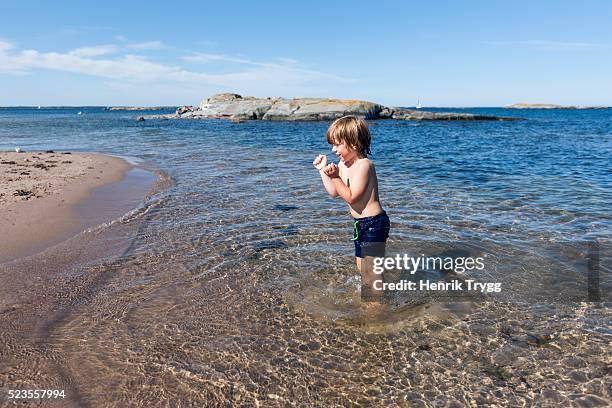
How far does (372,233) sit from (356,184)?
2.48 feet

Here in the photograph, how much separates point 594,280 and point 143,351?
685 centimetres

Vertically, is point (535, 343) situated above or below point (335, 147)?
below

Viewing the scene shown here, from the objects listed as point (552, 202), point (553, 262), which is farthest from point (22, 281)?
point (552, 202)

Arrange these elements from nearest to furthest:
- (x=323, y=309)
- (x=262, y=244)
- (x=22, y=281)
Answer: (x=323, y=309) → (x=22, y=281) → (x=262, y=244)

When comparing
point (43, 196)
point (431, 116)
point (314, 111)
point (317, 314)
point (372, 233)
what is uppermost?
point (314, 111)

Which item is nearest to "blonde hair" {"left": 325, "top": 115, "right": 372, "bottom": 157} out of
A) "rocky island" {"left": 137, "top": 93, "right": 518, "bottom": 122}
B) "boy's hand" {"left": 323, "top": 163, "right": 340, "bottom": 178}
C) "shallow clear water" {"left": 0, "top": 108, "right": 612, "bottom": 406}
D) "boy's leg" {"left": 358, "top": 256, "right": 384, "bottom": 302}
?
"boy's hand" {"left": 323, "top": 163, "right": 340, "bottom": 178}

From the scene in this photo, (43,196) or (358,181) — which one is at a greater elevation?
(358,181)

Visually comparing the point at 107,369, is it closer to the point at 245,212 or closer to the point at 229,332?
the point at 229,332

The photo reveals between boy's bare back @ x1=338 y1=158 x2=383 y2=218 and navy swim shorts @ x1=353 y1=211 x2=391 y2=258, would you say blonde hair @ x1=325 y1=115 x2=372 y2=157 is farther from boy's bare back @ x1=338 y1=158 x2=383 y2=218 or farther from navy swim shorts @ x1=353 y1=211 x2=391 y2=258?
navy swim shorts @ x1=353 y1=211 x2=391 y2=258

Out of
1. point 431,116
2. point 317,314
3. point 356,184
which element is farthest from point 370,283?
point 431,116

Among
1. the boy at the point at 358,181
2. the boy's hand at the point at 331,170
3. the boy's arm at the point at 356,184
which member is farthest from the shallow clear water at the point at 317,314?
the boy's hand at the point at 331,170

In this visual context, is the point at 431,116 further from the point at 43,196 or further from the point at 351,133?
the point at 351,133

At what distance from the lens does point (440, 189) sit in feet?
44.5

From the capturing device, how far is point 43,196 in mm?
11508
